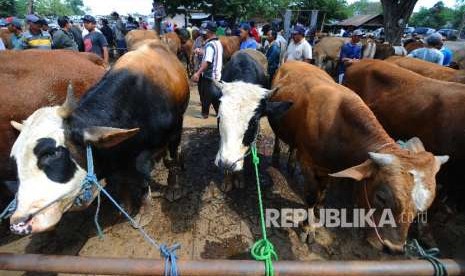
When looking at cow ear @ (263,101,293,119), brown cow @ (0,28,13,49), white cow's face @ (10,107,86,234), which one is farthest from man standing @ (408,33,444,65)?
brown cow @ (0,28,13,49)

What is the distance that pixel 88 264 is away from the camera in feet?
5.54

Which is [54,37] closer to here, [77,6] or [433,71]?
[433,71]

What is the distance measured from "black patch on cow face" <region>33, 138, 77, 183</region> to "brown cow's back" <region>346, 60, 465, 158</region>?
13.1 ft

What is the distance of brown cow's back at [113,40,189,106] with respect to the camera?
3.99 metres

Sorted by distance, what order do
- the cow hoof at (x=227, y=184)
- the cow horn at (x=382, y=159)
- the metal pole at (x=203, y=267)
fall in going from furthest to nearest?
the cow hoof at (x=227, y=184) → the cow horn at (x=382, y=159) → the metal pole at (x=203, y=267)

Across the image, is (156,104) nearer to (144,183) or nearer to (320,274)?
(144,183)

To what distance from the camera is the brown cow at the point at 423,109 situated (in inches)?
140

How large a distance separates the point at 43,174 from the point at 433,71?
599 centimetres

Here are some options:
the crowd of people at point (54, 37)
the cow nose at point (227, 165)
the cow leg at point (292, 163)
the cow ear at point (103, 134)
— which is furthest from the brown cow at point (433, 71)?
the crowd of people at point (54, 37)

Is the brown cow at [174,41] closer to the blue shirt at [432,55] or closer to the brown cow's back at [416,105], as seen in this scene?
the blue shirt at [432,55]

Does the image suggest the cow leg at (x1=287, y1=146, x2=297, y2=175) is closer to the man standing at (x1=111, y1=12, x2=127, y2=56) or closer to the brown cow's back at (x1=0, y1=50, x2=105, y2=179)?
the brown cow's back at (x1=0, y1=50, x2=105, y2=179)

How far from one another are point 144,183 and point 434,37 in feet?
22.5

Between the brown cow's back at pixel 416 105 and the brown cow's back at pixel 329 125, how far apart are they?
1027 mm

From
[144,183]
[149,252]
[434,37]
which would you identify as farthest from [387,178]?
[434,37]
